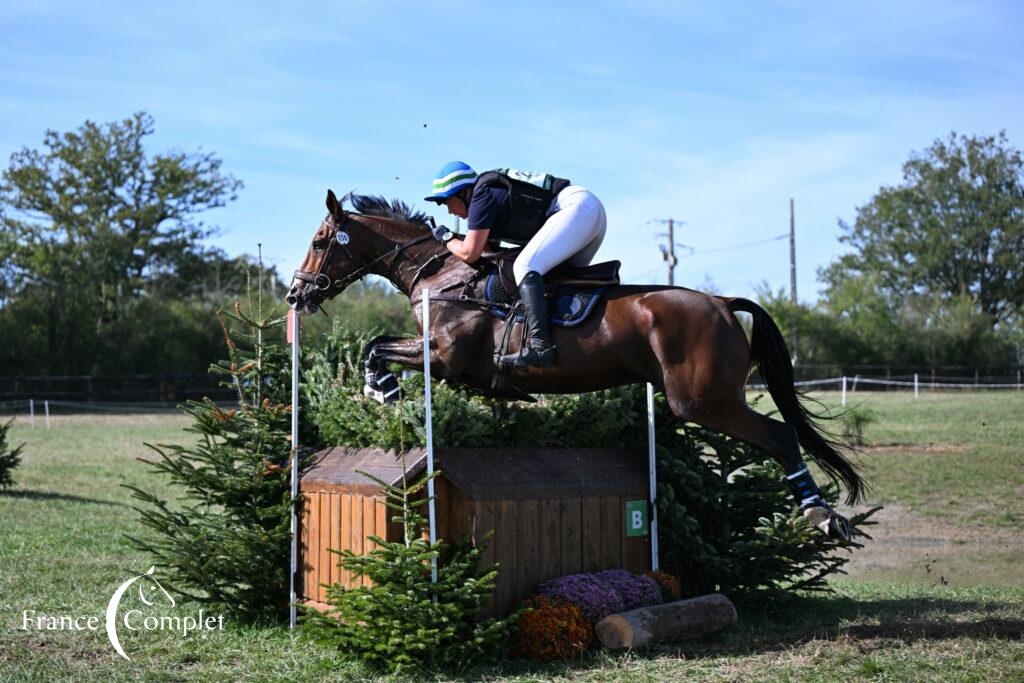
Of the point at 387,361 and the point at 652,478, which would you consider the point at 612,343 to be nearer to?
the point at 387,361

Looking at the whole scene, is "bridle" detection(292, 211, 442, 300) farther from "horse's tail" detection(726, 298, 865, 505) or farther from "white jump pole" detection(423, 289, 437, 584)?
"horse's tail" detection(726, 298, 865, 505)

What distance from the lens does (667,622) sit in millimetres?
5402

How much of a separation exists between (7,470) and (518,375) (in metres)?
9.47

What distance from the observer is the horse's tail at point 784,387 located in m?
5.38

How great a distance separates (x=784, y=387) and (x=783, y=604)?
1.98 m

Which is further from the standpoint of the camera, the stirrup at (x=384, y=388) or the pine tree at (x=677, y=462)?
the pine tree at (x=677, y=462)

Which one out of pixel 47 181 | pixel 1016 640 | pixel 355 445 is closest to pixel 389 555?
pixel 355 445

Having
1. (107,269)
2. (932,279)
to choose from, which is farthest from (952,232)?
(107,269)

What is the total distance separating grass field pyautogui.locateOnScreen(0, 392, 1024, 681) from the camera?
16.0 ft

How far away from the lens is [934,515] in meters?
11.7

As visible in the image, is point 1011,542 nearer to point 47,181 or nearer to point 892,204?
point 47,181

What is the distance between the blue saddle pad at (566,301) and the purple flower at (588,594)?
146 centimetres

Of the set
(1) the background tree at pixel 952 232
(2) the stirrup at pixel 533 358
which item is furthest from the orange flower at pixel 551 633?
(1) the background tree at pixel 952 232

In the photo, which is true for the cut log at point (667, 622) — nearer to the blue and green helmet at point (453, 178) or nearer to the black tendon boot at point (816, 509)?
the black tendon boot at point (816, 509)
